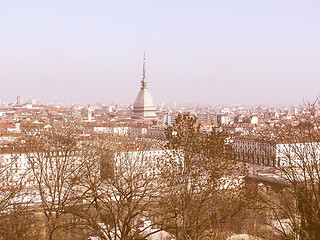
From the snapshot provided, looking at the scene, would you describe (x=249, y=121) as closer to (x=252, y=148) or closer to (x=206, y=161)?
(x=252, y=148)

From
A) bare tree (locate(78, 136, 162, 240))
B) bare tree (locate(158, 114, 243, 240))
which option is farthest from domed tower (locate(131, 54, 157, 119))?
bare tree (locate(158, 114, 243, 240))

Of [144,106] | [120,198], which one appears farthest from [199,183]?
[144,106]

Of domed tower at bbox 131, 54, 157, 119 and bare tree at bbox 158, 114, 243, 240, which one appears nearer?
bare tree at bbox 158, 114, 243, 240

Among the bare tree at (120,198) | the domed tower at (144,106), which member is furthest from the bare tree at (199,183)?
the domed tower at (144,106)

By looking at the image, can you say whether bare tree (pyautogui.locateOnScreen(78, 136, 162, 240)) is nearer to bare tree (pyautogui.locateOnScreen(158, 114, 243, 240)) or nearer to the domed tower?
bare tree (pyautogui.locateOnScreen(158, 114, 243, 240))

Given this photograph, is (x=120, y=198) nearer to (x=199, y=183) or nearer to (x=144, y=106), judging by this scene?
(x=199, y=183)

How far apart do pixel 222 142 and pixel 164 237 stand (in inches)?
211

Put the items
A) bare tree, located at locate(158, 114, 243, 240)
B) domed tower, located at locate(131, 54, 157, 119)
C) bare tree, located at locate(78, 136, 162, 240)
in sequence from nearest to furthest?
bare tree, located at locate(158, 114, 243, 240) → bare tree, located at locate(78, 136, 162, 240) → domed tower, located at locate(131, 54, 157, 119)

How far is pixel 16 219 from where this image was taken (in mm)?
7402

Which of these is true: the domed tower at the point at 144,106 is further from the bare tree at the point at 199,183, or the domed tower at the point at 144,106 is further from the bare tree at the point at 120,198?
the bare tree at the point at 199,183

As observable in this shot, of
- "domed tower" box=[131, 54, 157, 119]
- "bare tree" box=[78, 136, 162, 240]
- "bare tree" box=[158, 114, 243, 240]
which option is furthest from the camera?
"domed tower" box=[131, 54, 157, 119]

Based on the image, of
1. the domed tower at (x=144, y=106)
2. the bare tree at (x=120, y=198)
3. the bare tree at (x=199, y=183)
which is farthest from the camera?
the domed tower at (x=144, y=106)

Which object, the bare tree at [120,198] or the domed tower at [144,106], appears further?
the domed tower at [144,106]

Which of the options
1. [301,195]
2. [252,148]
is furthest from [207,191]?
[252,148]
